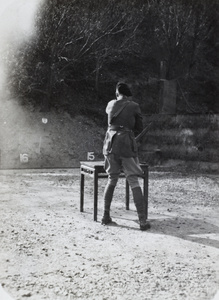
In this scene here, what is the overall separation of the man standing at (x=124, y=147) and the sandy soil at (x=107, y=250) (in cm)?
49

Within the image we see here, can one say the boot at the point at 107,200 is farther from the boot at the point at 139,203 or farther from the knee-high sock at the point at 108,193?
the boot at the point at 139,203

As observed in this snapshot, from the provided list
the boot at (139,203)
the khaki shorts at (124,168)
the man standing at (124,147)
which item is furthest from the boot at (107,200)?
the boot at (139,203)

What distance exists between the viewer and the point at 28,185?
10000 mm

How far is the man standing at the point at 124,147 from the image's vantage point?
5566 mm

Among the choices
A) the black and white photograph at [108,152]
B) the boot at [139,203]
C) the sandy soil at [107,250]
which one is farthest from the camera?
the boot at [139,203]

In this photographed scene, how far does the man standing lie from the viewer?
18.3ft

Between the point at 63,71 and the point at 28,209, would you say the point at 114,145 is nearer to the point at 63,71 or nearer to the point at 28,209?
the point at 28,209

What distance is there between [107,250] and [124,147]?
1603 mm

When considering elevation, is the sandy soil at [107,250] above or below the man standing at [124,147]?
below

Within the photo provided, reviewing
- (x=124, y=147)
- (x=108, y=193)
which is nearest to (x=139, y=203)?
(x=108, y=193)

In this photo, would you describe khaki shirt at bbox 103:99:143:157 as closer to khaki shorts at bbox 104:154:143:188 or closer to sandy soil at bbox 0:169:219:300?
khaki shorts at bbox 104:154:143:188

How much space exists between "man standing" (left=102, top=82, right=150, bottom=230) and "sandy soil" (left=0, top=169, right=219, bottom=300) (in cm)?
49

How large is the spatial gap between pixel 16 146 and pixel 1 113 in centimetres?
225

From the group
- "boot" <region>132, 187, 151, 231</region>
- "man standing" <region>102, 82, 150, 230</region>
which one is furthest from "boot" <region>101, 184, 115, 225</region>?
"boot" <region>132, 187, 151, 231</region>
